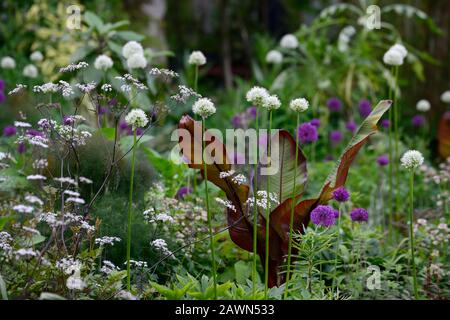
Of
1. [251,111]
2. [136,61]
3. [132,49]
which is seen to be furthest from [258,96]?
[251,111]

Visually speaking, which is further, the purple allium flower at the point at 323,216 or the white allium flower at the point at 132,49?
the white allium flower at the point at 132,49

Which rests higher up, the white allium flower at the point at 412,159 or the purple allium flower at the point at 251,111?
the purple allium flower at the point at 251,111

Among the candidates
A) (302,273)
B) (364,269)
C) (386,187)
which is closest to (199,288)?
(302,273)

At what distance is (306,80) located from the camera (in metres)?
5.92

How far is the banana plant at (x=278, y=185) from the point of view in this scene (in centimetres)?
257

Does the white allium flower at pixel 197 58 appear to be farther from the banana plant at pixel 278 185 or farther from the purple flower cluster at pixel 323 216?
the purple flower cluster at pixel 323 216

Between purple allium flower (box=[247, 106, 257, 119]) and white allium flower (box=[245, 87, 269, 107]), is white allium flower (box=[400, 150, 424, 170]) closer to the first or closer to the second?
white allium flower (box=[245, 87, 269, 107])

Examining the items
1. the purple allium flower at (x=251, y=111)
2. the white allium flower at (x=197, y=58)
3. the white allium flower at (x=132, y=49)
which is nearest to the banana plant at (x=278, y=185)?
the white allium flower at (x=197, y=58)

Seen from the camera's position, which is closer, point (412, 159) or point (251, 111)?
point (412, 159)

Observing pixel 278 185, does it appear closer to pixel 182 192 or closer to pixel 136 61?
pixel 182 192

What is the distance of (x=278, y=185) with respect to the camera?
2760 millimetres

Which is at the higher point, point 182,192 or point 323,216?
point 182,192

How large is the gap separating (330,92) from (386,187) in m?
1.74

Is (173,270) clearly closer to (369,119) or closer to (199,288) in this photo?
(199,288)
